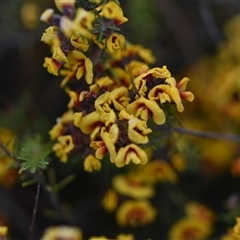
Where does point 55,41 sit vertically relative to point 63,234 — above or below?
above

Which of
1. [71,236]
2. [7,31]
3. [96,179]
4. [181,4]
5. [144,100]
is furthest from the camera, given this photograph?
[181,4]

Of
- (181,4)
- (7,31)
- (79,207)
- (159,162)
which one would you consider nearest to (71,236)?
(159,162)

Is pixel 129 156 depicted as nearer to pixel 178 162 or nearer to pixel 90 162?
pixel 90 162

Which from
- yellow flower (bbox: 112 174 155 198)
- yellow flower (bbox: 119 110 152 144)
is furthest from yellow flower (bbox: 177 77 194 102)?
yellow flower (bbox: 112 174 155 198)

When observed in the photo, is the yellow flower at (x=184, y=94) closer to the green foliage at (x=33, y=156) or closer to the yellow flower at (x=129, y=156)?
the yellow flower at (x=129, y=156)

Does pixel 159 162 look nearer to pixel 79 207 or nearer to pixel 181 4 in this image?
pixel 79 207

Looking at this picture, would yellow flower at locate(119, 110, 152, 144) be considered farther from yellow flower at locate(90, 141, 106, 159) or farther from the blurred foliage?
the blurred foliage

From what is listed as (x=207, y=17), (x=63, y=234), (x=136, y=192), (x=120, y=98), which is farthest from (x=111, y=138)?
(x=207, y=17)
